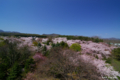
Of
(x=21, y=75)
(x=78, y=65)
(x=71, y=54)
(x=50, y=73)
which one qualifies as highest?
(x=71, y=54)

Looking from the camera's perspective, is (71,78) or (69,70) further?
(69,70)

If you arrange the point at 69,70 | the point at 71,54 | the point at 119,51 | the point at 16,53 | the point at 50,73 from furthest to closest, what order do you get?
the point at 119,51
the point at 16,53
the point at 50,73
the point at 71,54
the point at 69,70

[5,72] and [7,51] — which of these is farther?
[7,51]

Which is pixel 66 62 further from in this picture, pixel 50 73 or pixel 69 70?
pixel 50 73

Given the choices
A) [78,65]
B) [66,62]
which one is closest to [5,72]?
[66,62]

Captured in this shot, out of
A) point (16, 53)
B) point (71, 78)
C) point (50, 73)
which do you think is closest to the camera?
point (71, 78)

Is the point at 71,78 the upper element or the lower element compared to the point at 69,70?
lower

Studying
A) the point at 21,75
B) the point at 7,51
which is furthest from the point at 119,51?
the point at 7,51

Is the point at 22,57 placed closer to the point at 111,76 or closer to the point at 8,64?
the point at 8,64

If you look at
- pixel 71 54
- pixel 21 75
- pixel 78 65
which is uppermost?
pixel 71 54
